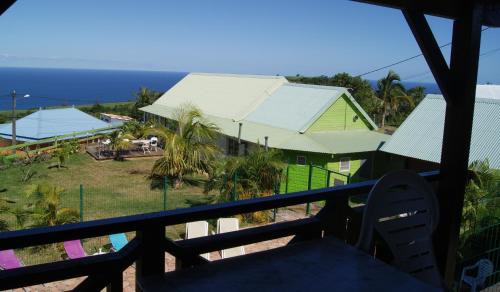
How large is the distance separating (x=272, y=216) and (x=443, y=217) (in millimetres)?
8207

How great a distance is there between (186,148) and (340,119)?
6.59 meters

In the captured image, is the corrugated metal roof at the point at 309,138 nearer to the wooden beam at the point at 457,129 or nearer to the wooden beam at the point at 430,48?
the wooden beam at the point at 457,129

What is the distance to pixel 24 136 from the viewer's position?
74.3ft

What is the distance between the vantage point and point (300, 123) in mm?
16859

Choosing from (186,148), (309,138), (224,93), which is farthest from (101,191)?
(224,93)

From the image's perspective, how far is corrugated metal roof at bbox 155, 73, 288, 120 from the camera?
799 inches

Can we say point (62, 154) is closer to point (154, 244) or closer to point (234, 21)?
point (154, 244)

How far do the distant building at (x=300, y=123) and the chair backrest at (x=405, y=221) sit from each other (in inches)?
442

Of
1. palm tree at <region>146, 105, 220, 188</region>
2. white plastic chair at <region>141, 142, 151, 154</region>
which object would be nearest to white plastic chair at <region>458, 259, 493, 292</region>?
palm tree at <region>146, 105, 220, 188</region>

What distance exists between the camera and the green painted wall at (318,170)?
13289 millimetres

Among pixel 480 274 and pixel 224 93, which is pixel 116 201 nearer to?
pixel 224 93

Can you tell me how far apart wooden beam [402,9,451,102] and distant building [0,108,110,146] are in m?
21.7

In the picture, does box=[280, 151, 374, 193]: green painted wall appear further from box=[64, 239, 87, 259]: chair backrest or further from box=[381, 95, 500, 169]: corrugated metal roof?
box=[64, 239, 87, 259]: chair backrest

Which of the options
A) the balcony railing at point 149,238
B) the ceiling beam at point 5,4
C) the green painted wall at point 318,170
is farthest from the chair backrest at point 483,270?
the green painted wall at point 318,170
